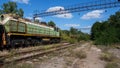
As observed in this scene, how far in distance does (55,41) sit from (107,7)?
12.1 metres

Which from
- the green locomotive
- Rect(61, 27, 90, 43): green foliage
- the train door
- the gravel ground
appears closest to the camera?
the gravel ground

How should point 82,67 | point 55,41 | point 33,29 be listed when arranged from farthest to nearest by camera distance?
point 55,41 < point 33,29 < point 82,67

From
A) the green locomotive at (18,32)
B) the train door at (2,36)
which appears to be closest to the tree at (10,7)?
the green locomotive at (18,32)

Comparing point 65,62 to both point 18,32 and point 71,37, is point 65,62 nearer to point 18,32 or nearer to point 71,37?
point 18,32

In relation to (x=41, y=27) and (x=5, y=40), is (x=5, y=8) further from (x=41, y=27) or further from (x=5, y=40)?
(x=5, y=40)

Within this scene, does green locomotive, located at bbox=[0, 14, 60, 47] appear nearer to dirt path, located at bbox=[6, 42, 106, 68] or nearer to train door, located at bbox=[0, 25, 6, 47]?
train door, located at bbox=[0, 25, 6, 47]

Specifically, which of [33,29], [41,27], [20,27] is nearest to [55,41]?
[41,27]

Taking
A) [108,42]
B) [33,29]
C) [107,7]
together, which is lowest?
[108,42]

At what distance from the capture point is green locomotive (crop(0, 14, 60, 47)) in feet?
63.8

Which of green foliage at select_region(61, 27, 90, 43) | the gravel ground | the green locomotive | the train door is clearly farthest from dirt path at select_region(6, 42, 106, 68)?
green foliage at select_region(61, 27, 90, 43)

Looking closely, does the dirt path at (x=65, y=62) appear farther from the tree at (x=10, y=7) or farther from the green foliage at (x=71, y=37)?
the tree at (x=10, y=7)

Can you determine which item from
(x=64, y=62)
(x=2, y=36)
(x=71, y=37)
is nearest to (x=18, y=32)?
(x=2, y=36)

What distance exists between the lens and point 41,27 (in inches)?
1252

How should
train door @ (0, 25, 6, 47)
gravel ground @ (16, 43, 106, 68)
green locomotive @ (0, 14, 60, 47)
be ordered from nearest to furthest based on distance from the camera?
1. gravel ground @ (16, 43, 106, 68)
2. train door @ (0, 25, 6, 47)
3. green locomotive @ (0, 14, 60, 47)
